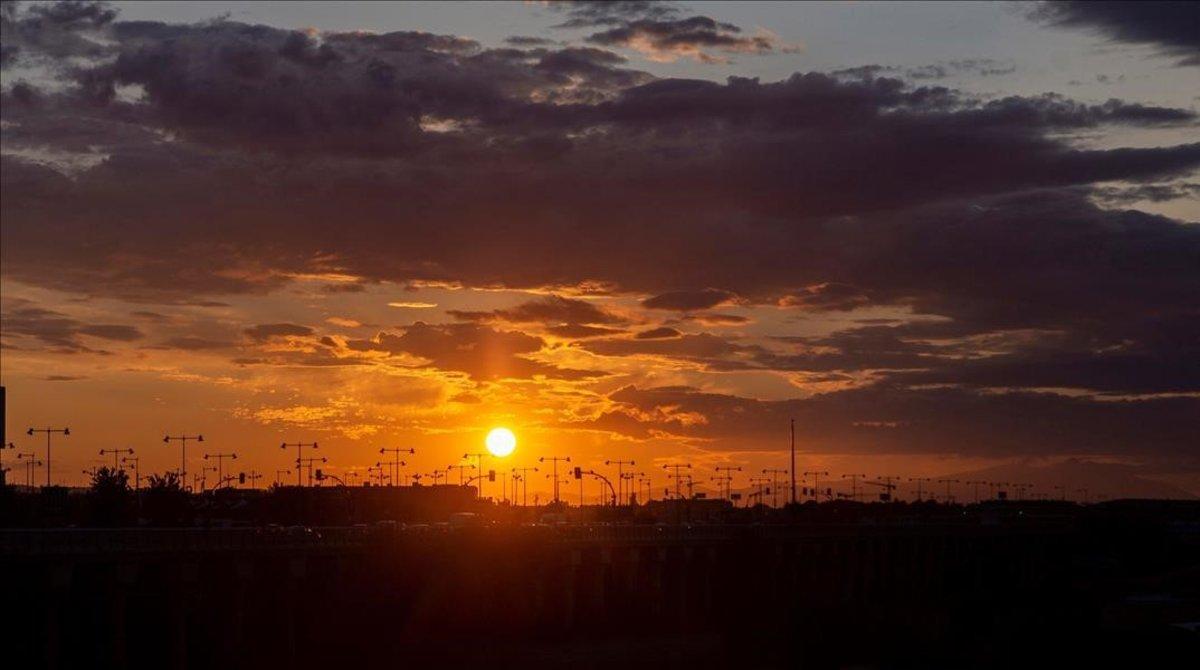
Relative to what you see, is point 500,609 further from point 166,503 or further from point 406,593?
point 166,503

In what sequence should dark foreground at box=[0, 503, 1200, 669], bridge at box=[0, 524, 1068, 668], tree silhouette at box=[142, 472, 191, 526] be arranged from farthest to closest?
tree silhouette at box=[142, 472, 191, 526], dark foreground at box=[0, 503, 1200, 669], bridge at box=[0, 524, 1068, 668]

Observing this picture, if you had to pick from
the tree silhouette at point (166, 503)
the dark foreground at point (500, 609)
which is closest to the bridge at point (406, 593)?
the dark foreground at point (500, 609)

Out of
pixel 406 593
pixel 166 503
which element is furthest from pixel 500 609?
pixel 166 503

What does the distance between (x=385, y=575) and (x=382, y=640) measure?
20.3 feet

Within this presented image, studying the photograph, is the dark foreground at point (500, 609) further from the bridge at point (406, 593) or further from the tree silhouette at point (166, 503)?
the tree silhouette at point (166, 503)

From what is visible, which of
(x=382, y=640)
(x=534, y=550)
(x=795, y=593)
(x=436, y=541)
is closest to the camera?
(x=382, y=640)

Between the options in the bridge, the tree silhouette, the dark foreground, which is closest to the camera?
the bridge

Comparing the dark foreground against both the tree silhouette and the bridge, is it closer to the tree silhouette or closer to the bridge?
the bridge

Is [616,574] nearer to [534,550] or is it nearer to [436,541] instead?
[534,550]

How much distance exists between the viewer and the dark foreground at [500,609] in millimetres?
88188

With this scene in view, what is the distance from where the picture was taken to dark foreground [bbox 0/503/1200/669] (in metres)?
88.2

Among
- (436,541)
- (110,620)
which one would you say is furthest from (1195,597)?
(110,620)

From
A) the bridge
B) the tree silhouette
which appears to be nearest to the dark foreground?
the bridge

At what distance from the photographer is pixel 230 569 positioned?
9794 centimetres
